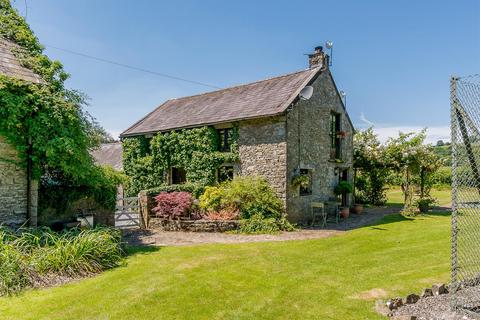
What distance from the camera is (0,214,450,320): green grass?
5.36 meters

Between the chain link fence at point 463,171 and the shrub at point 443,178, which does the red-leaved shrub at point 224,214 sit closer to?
the chain link fence at point 463,171

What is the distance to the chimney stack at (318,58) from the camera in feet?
57.0

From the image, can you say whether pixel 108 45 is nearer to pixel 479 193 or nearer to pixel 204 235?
pixel 204 235

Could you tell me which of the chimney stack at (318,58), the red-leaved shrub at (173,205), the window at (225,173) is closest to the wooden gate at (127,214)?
the red-leaved shrub at (173,205)

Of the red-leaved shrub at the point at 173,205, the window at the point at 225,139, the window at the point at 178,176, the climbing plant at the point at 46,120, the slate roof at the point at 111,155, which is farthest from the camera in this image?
the slate roof at the point at 111,155

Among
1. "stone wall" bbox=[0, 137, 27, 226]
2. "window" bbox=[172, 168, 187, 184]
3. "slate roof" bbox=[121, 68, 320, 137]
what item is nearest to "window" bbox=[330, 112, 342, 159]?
"slate roof" bbox=[121, 68, 320, 137]

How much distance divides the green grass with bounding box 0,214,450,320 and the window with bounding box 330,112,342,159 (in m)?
8.74

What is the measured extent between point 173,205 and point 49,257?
7.15 m

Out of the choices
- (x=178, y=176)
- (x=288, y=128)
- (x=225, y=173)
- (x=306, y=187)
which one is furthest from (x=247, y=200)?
(x=178, y=176)

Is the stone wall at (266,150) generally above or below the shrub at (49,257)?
above

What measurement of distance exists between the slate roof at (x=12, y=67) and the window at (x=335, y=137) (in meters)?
14.8

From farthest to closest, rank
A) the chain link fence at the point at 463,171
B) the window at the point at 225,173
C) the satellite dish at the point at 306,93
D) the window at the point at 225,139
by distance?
the window at the point at 225,173, the window at the point at 225,139, the satellite dish at the point at 306,93, the chain link fence at the point at 463,171

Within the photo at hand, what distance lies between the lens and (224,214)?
45.3 ft

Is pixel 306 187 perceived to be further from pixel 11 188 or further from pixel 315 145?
pixel 11 188
